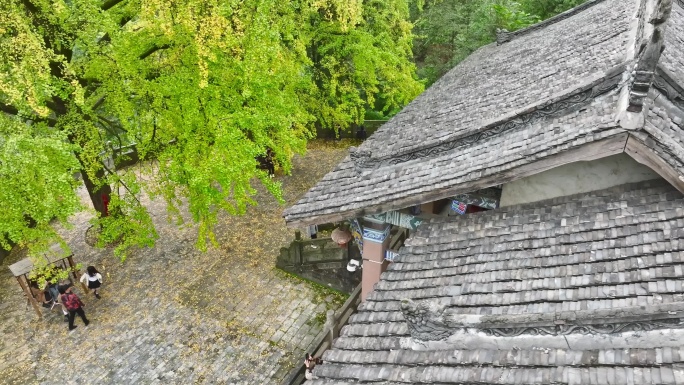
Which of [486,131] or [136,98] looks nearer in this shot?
[486,131]

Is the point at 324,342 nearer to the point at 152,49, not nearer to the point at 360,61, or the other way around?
the point at 152,49

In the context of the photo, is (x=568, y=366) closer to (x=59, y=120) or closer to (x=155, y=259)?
(x=59, y=120)

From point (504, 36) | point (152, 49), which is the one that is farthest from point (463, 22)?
point (152, 49)

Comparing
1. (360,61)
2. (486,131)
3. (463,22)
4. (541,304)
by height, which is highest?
(463,22)

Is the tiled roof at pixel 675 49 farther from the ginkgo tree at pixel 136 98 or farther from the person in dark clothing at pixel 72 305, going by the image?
the person in dark clothing at pixel 72 305

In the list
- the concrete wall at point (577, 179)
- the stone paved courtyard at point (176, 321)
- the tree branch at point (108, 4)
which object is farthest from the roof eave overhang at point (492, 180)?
the tree branch at point (108, 4)

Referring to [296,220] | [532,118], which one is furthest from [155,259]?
[532,118]

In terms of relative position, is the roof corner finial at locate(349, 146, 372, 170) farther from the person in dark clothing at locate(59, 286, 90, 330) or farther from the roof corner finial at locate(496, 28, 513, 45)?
the roof corner finial at locate(496, 28, 513, 45)
